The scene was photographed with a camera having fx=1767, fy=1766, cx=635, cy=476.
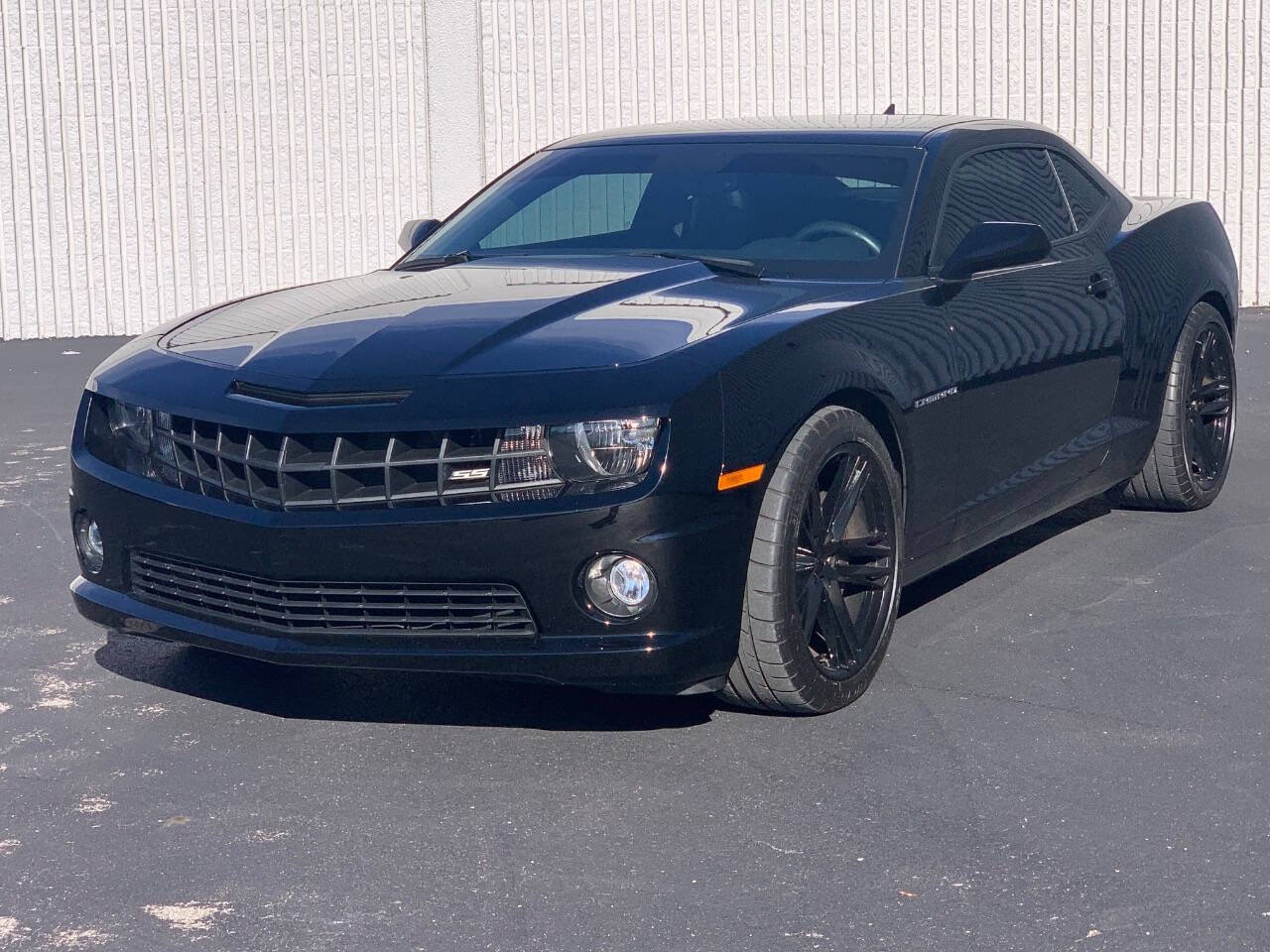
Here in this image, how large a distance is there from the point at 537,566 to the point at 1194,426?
3493 millimetres

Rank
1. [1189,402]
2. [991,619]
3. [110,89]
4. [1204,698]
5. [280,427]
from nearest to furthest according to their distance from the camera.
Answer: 1. [280,427]
2. [1204,698]
3. [991,619]
4. [1189,402]
5. [110,89]

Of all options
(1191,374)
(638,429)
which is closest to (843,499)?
(638,429)

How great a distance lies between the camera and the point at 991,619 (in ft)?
16.4

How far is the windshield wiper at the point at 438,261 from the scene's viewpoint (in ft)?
17.1

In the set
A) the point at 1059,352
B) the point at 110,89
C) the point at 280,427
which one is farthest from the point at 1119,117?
the point at 280,427

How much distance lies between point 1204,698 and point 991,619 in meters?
0.83

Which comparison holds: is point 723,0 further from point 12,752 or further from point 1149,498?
point 12,752

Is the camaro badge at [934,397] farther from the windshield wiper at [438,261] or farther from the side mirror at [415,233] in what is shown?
the side mirror at [415,233]

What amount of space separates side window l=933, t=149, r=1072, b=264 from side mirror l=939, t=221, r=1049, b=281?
0.34 ft

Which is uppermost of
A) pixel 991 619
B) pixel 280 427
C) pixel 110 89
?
pixel 110 89

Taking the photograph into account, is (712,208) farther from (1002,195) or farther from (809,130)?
(1002,195)

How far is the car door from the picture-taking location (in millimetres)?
4754

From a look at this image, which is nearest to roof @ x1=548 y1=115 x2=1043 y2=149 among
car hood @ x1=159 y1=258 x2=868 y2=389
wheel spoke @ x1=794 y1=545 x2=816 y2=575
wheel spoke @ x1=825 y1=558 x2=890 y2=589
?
car hood @ x1=159 y1=258 x2=868 y2=389

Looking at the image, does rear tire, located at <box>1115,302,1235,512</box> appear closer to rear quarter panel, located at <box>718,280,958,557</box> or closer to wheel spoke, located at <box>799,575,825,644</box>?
rear quarter panel, located at <box>718,280,958,557</box>
